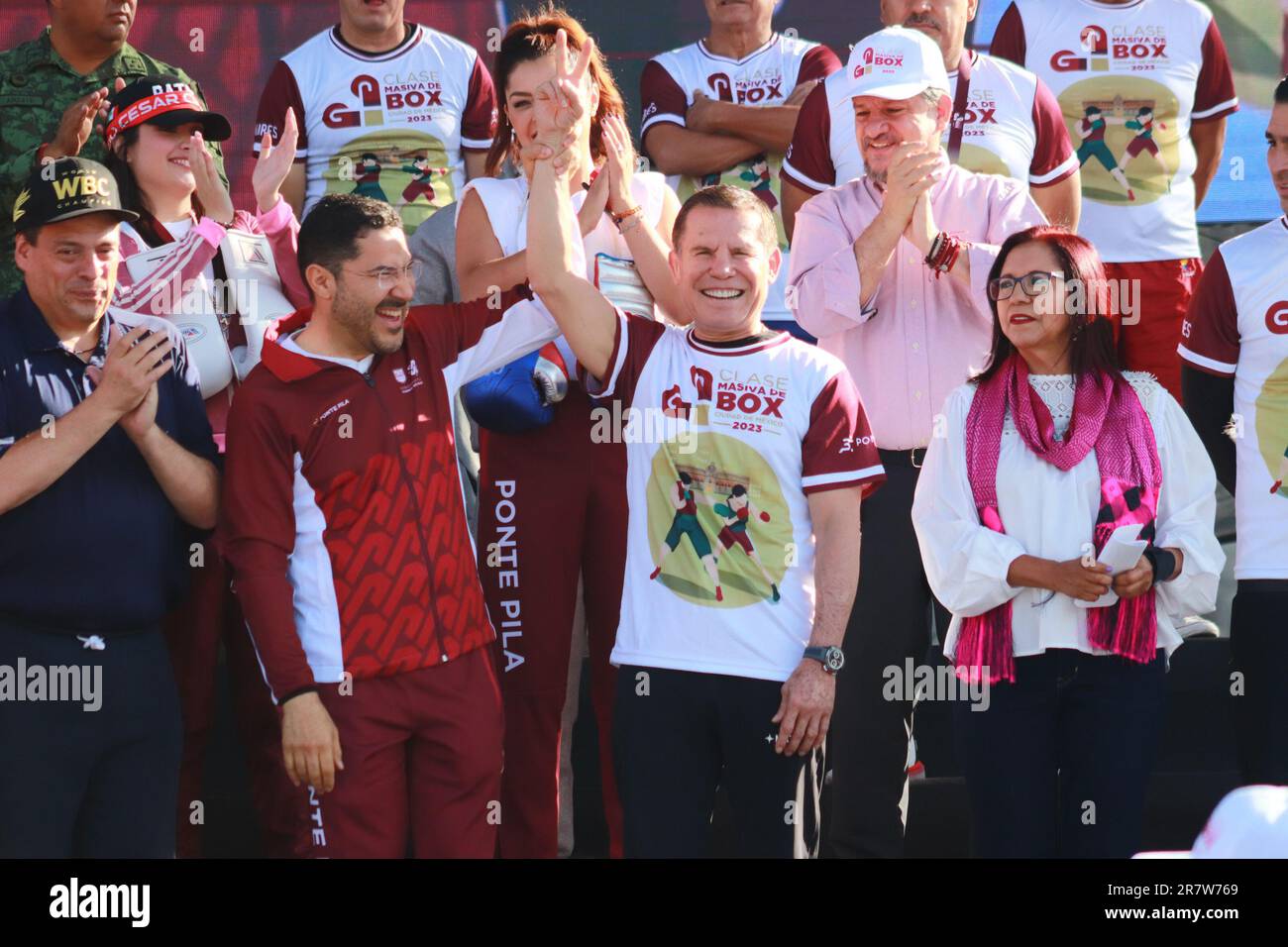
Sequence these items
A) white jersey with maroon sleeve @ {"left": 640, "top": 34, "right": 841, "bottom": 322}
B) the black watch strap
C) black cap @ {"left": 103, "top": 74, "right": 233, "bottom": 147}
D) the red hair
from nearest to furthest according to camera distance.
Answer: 1. the black watch strap
2. the red hair
3. black cap @ {"left": 103, "top": 74, "right": 233, "bottom": 147}
4. white jersey with maroon sleeve @ {"left": 640, "top": 34, "right": 841, "bottom": 322}

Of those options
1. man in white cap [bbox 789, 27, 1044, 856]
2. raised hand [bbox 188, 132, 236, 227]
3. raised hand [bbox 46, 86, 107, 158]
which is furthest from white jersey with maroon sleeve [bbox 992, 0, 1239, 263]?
raised hand [bbox 46, 86, 107, 158]

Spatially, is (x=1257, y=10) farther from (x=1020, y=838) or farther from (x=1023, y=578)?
(x=1020, y=838)

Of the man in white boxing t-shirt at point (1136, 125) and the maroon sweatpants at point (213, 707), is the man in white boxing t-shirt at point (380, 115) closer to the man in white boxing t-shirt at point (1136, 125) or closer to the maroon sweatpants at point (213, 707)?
the maroon sweatpants at point (213, 707)

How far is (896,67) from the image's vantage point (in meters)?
4.24

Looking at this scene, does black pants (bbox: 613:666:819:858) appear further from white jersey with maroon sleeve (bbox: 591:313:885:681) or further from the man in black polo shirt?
the man in black polo shirt

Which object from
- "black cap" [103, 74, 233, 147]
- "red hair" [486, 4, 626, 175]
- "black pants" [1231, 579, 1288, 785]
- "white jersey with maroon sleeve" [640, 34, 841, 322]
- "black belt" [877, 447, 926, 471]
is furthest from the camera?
"white jersey with maroon sleeve" [640, 34, 841, 322]

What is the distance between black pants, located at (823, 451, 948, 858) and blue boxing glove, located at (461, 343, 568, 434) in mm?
832

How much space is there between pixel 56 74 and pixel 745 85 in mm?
2066

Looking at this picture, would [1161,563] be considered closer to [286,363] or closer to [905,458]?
[905,458]

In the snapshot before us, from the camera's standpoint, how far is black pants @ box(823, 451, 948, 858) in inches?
167

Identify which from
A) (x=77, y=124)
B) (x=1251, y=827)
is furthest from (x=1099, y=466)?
(x=77, y=124)

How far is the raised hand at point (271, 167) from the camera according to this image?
4.69 m

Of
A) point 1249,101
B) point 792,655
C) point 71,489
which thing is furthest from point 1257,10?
point 71,489

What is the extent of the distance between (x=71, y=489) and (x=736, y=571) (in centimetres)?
147
